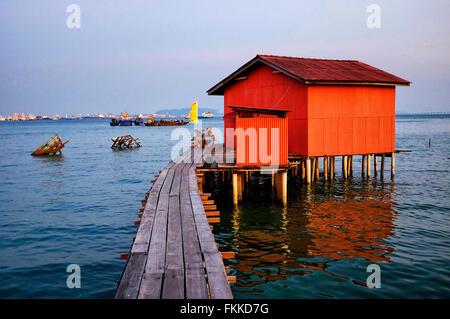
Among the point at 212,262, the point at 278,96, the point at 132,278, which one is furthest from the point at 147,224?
the point at 278,96

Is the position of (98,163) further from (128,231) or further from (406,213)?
(406,213)

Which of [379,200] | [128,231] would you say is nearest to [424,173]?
[379,200]

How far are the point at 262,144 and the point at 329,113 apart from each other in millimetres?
6378

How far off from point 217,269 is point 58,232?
10565 millimetres

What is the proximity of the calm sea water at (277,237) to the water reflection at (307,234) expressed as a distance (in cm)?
3

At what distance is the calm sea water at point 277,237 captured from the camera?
9.48 meters

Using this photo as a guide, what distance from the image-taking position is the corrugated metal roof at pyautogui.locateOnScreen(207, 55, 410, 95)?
65.9 ft

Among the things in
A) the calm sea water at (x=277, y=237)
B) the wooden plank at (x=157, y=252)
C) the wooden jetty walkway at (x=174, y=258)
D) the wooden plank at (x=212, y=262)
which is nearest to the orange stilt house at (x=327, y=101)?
the calm sea water at (x=277, y=237)

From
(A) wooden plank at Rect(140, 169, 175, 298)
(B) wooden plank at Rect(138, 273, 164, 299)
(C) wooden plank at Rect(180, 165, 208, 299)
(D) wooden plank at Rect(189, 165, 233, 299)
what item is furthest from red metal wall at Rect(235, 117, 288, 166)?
(B) wooden plank at Rect(138, 273, 164, 299)

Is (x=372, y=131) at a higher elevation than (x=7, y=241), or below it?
higher

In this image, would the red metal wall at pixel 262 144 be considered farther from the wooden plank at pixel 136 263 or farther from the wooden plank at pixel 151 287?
the wooden plank at pixel 151 287
